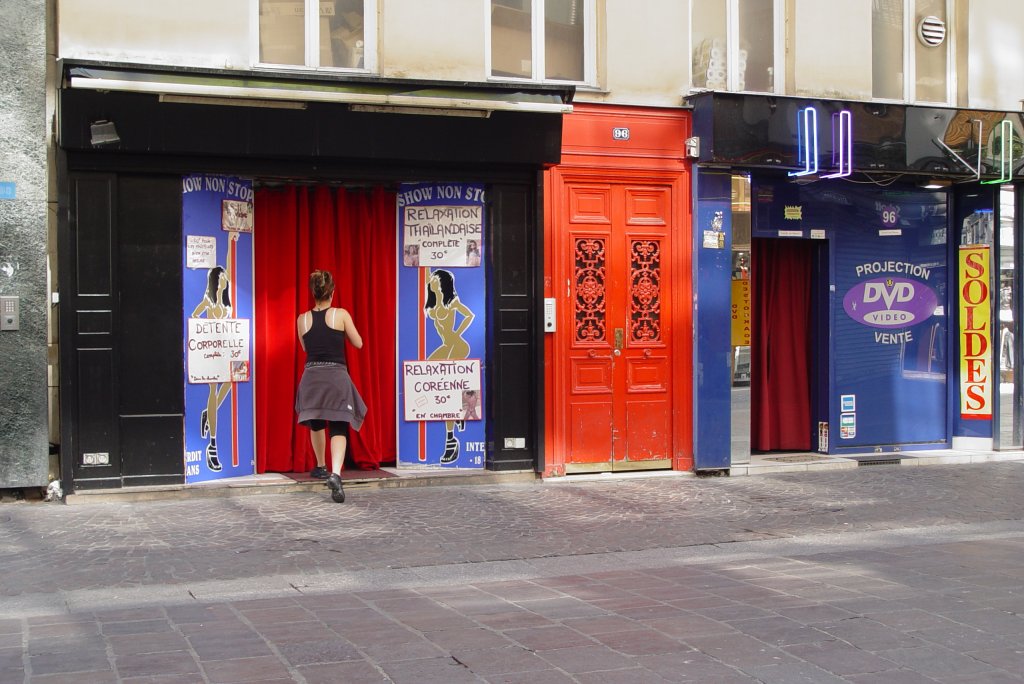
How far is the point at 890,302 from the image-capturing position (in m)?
12.5

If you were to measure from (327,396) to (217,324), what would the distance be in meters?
1.31

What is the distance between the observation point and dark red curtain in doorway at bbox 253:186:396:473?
1048cm

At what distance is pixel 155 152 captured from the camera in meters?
9.45

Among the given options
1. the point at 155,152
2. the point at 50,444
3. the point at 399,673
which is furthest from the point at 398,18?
the point at 399,673

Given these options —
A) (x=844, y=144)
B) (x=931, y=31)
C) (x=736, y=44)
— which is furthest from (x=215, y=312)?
(x=931, y=31)

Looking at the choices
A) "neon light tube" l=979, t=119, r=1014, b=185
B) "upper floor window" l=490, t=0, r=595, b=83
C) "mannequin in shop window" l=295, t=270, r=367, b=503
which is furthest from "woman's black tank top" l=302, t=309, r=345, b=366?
"neon light tube" l=979, t=119, r=1014, b=185

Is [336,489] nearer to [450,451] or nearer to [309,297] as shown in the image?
[450,451]

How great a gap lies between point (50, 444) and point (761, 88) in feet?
25.0

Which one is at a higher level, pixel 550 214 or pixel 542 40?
pixel 542 40

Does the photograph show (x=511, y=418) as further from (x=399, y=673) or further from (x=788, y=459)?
(x=399, y=673)

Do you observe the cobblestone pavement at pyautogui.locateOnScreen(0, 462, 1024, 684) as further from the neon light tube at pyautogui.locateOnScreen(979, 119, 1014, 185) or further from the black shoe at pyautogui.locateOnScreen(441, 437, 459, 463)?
the neon light tube at pyautogui.locateOnScreen(979, 119, 1014, 185)

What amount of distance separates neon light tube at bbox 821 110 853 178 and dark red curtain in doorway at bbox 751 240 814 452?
1.27 metres

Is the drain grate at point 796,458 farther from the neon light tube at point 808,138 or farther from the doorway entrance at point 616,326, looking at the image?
the neon light tube at point 808,138

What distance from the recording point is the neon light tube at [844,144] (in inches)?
448
